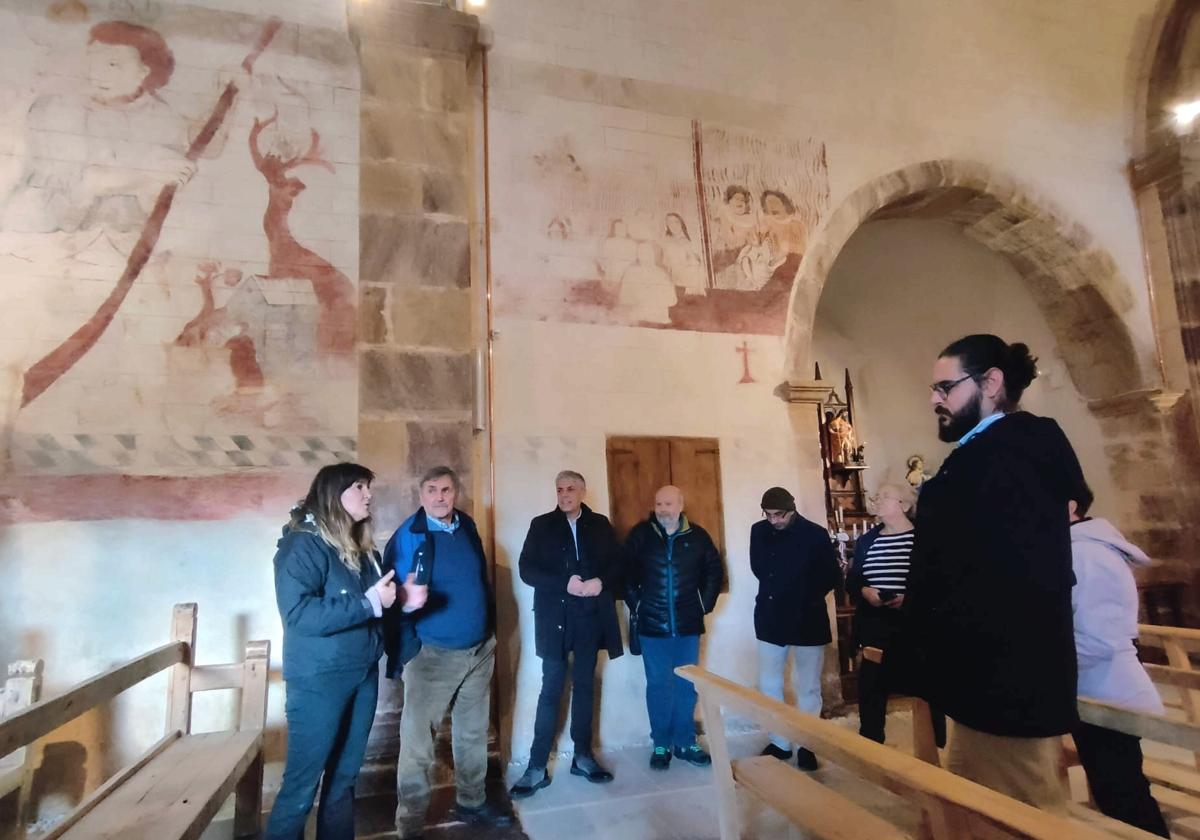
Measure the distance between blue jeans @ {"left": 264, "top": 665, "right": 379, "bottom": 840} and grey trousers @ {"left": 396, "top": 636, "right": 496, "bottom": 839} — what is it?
1.37ft

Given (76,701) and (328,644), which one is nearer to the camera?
(76,701)

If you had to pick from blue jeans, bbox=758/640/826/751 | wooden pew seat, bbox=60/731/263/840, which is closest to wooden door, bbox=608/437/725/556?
blue jeans, bbox=758/640/826/751

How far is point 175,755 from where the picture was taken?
2588mm

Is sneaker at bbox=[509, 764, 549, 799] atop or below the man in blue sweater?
below

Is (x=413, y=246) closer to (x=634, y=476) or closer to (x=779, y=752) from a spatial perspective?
(x=634, y=476)

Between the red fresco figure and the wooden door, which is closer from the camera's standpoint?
the red fresco figure

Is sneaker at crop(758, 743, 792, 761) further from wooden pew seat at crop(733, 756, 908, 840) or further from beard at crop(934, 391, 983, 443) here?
beard at crop(934, 391, 983, 443)

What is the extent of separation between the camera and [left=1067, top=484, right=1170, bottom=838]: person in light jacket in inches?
83.9

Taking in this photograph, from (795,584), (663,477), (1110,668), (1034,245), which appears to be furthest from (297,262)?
(1034,245)

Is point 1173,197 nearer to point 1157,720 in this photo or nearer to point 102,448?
point 1157,720

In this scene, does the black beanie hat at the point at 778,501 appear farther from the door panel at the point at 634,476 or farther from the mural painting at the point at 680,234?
the mural painting at the point at 680,234

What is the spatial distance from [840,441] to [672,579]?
3.95m

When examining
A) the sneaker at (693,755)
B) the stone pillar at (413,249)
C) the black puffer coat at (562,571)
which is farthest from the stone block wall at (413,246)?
the sneaker at (693,755)

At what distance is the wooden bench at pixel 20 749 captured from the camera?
2799mm
